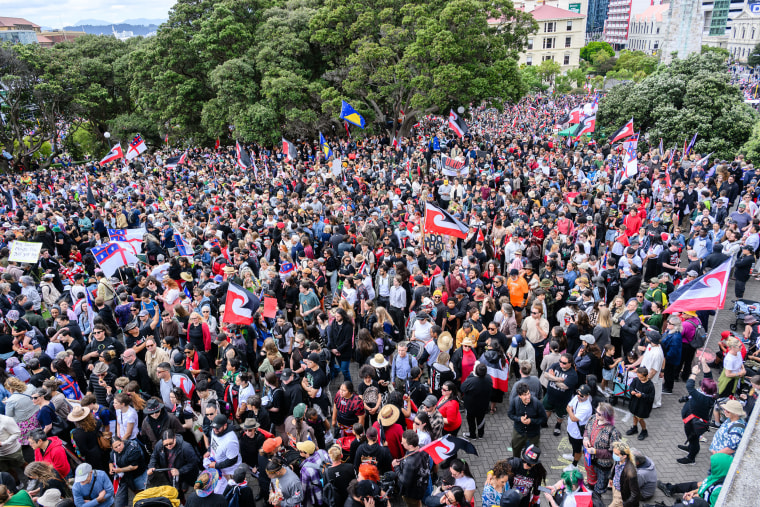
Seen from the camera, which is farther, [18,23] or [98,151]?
[18,23]

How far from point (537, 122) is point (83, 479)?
35880 millimetres

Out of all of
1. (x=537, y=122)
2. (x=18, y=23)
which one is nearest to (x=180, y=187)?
(x=537, y=122)

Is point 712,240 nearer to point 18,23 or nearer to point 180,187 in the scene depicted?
point 180,187

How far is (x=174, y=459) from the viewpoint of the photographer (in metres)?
5.77

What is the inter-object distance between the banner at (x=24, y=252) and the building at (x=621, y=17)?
7021 inches

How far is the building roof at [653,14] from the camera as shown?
13175 centimetres

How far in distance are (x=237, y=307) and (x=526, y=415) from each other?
474cm

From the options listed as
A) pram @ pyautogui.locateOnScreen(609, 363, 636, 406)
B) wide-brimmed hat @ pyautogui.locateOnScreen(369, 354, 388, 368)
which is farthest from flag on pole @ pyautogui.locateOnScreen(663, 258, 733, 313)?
wide-brimmed hat @ pyautogui.locateOnScreen(369, 354, 388, 368)

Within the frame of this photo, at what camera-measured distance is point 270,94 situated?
85.6ft

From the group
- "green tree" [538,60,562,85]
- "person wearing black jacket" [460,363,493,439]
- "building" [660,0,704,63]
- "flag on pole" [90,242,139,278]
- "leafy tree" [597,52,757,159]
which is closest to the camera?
"person wearing black jacket" [460,363,493,439]

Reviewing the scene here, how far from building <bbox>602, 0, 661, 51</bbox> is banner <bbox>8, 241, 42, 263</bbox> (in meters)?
178

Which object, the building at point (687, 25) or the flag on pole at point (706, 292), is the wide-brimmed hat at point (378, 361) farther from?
the building at point (687, 25)

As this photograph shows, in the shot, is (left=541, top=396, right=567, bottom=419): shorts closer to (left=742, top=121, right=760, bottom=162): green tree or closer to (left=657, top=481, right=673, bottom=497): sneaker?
(left=657, top=481, right=673, bottom=497): sneaker

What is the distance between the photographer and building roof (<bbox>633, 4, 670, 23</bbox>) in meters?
132
